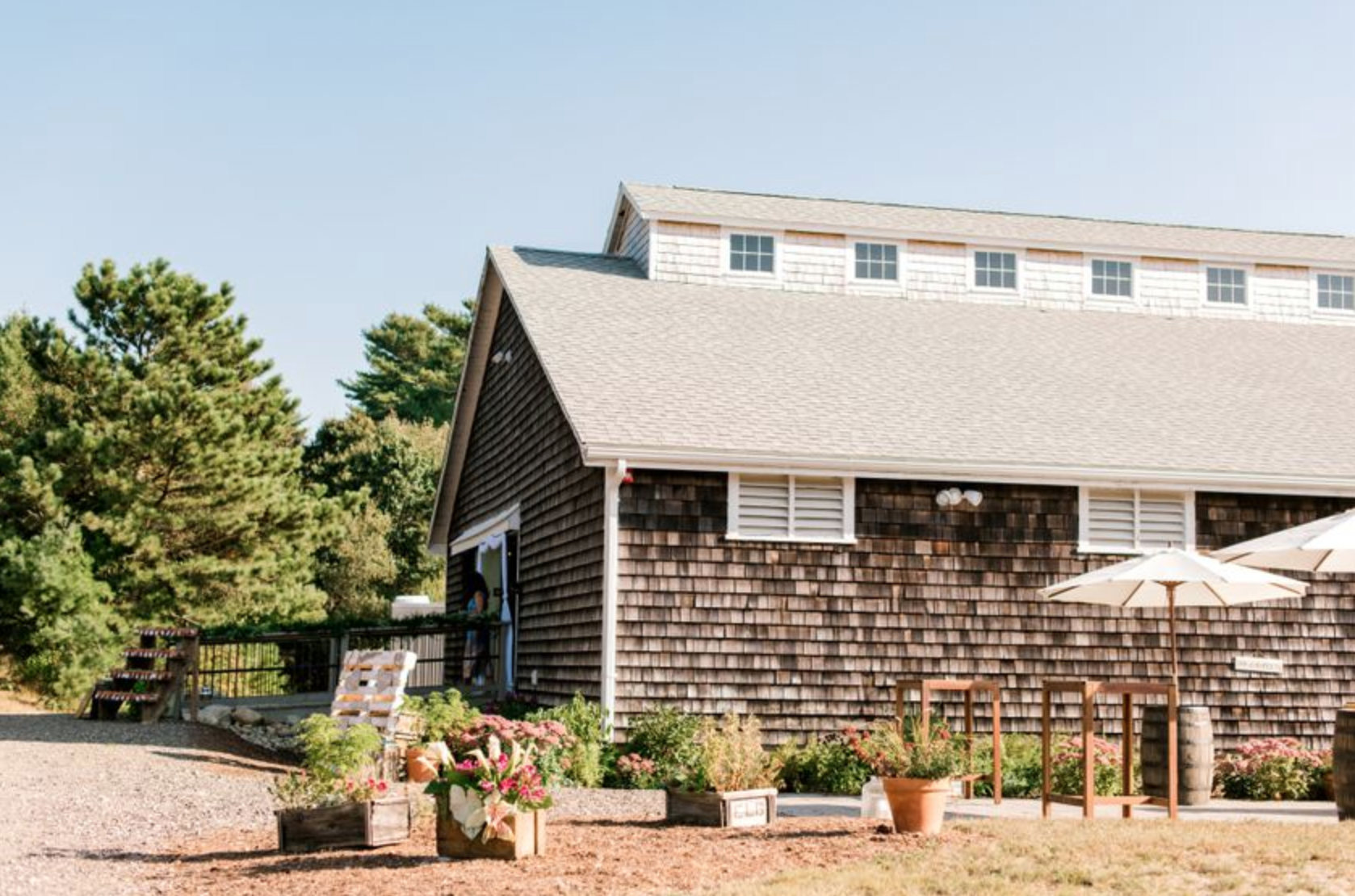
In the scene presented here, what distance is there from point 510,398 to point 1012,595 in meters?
7.82

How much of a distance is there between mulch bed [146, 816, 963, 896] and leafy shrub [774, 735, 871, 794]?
11.8ft

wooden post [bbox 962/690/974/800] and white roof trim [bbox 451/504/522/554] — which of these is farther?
white roof trim [bbox 451/504/522/554]

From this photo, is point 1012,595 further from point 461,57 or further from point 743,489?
point 461,57

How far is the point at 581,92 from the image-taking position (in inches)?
582

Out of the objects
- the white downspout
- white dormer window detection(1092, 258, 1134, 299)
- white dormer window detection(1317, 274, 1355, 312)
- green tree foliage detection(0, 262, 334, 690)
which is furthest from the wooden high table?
green tree foliage detection(0, 262, 334, 690)

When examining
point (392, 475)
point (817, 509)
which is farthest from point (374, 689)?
point (392, 475)

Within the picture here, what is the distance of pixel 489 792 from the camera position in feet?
30.8

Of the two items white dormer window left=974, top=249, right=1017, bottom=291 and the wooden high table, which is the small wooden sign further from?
white dormer window left=974, top=249, right=1017, bottom=291

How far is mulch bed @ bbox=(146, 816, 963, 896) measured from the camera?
854 cm

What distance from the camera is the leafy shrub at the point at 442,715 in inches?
603

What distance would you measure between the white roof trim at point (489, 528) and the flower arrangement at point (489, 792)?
10.1 metres

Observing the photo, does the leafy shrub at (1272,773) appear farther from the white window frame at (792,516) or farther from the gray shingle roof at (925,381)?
the white window frame at (792,516)

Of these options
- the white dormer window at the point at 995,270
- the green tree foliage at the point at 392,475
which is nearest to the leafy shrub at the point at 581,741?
the white dormer window at the point at 995,270

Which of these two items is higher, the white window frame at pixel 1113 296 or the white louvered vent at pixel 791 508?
the white window frame at pixel 1113 296
